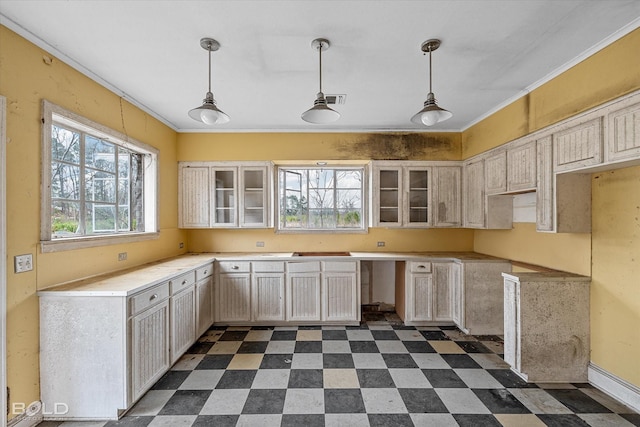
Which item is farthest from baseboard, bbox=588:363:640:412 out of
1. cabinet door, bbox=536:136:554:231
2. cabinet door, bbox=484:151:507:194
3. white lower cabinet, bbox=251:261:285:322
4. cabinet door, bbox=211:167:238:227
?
cabinet door, bbox=211:167:238:227

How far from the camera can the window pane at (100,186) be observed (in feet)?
9.29

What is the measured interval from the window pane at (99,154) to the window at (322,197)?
86.8 inches

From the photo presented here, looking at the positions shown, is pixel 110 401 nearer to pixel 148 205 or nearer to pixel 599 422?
pixel 148 205

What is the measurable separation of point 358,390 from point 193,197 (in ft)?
10.9

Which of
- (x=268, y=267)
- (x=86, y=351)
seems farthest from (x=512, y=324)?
(x=86, y=351)

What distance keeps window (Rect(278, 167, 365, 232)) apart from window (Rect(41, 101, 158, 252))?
1.87m

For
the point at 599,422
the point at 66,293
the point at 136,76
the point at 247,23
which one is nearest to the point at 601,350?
the point at 599,422

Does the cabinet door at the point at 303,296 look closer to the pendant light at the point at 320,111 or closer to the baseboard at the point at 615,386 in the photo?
the pendant light at the point at 320,111

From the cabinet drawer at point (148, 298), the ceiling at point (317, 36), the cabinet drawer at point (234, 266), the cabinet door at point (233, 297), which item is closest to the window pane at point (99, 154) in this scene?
the ceiling at point (317, 36)

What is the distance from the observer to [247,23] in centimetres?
203

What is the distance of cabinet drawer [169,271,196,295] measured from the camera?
9.45 ft

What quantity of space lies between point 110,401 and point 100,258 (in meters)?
1.26

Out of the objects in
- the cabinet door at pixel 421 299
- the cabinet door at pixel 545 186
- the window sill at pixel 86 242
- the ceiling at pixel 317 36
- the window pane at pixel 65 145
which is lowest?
the cabinet door at pixel 421 299

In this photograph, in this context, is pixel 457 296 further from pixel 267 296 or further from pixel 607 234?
pixel 267 296
